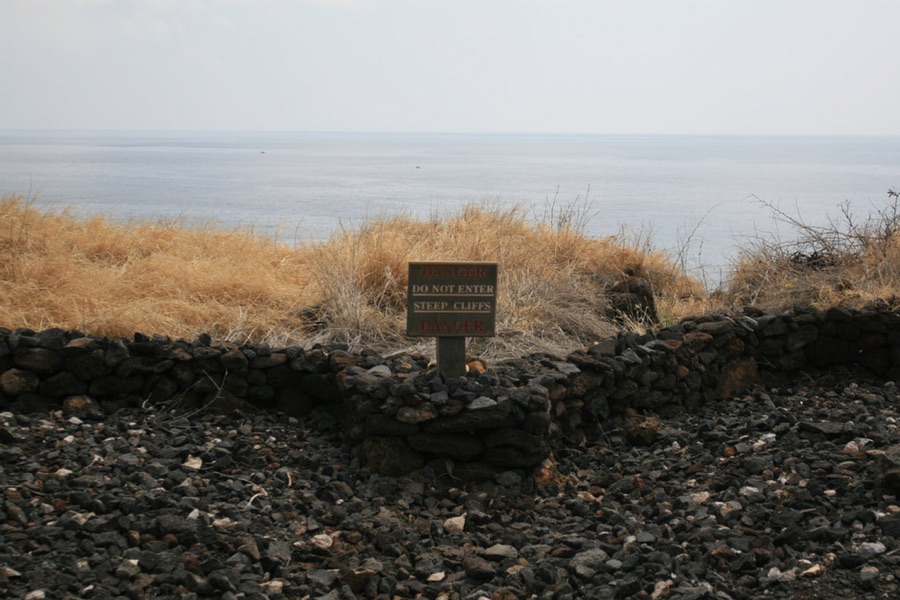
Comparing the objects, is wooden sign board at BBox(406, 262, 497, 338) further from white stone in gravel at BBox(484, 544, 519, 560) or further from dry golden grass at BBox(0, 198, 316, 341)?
dry golden grass at BBox(0, 198, 316, 341)

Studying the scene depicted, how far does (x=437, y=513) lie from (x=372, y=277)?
3.38 metres

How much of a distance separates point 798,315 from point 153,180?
21.8 m

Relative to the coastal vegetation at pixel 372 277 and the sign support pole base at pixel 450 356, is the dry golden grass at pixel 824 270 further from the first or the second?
the sign support pole base at pixel 450 356

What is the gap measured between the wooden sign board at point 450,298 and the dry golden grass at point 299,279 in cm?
116

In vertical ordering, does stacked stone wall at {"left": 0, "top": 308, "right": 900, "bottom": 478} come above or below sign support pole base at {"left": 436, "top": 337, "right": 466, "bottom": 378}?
below

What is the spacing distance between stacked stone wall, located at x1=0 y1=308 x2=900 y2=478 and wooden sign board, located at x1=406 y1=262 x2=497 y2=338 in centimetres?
28

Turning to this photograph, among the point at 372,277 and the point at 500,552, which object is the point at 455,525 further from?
the point at 372,277

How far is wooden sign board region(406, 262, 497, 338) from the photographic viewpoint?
16.5ft

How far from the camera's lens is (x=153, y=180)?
A: 83.5ft

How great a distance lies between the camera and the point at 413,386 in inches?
191

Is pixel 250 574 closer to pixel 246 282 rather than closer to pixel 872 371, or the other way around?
pixel 246 282

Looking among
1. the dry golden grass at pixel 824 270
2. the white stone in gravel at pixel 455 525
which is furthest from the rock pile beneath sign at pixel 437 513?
the dry golden grass at pixel 824 270

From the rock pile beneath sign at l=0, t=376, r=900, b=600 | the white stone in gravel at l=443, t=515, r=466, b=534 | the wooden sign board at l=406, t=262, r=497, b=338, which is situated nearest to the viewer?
the rock pile beneath sign at l=0, t=376, r=900, b=600

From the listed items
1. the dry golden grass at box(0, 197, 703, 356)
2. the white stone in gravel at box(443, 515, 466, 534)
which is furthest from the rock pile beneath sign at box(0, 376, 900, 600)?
the dry golden grass at box(0, 197, 703, 356)
